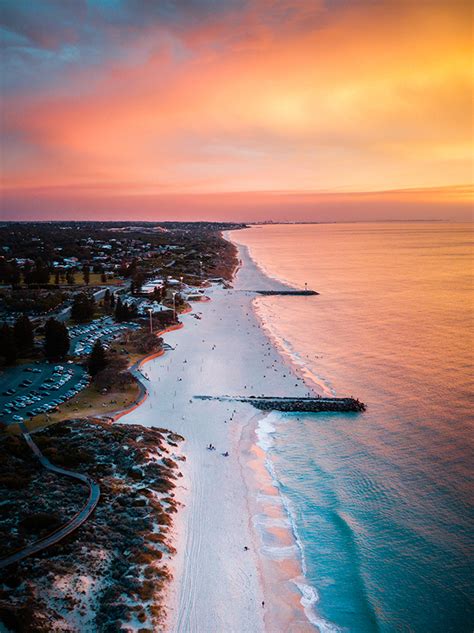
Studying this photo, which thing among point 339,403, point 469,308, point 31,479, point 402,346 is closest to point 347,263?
point 469,308

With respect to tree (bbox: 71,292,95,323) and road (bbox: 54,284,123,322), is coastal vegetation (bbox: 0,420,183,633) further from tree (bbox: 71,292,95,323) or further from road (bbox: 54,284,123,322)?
road (bbox: 54,284,123,322)

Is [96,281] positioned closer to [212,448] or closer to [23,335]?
[23,335]

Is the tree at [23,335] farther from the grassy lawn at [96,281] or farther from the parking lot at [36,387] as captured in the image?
the grassy lawn at [96,281]

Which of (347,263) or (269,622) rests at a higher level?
(347,263)

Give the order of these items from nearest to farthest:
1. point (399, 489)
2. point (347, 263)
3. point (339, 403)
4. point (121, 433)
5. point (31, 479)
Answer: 1. point (31, 479)
2. point (399, 489)
3. point (121, 433)
4. point (339, 403)
5. point (347, 263)

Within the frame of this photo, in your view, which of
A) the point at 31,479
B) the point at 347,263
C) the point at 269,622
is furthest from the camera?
the point at 347,263

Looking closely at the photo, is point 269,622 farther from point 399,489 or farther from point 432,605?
point 399,489

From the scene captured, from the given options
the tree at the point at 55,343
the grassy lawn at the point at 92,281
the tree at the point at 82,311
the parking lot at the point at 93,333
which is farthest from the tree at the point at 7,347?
the grassy lawn at the point at 92,281
